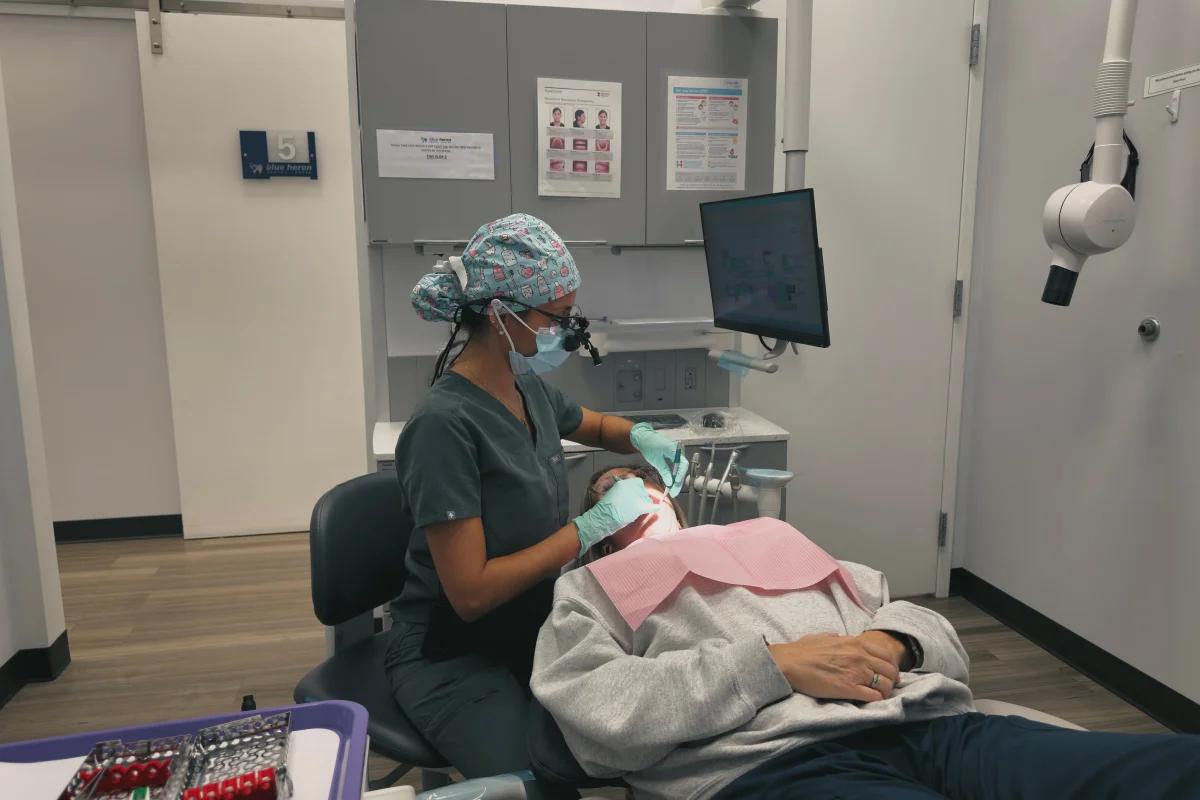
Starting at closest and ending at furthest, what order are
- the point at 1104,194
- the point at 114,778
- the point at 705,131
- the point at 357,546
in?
the point at 114,778, the point at 357,546, the point at 1104,194, the point at 705,131

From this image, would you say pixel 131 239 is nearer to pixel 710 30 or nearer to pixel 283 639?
pixel 283 639

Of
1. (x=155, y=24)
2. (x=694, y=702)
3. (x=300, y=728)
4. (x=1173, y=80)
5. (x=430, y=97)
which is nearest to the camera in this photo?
(x=300, y=728)

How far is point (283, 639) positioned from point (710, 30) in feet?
8.08

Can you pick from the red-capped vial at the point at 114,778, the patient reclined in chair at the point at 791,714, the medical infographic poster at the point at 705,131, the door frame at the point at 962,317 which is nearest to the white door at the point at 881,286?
the door frame at the point at 962,317

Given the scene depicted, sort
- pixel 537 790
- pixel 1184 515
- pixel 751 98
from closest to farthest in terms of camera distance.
Result: 1. pixel 537 790
2. pixel 1184 515
3. pixel 751 98

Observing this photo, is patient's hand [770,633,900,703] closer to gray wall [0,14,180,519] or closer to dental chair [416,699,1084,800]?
dental chair [416,699,1084,800]

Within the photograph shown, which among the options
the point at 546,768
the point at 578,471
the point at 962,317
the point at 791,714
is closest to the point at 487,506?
the point at 546,768

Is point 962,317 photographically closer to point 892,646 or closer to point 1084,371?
point 1084,371

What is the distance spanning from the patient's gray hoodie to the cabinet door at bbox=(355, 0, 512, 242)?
1.50m

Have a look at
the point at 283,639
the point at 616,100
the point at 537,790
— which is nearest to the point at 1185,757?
the point at 537,790

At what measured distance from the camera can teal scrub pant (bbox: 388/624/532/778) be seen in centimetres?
128

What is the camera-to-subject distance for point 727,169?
259cm

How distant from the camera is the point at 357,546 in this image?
162 cm

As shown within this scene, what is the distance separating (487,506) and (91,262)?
3.09 meters
